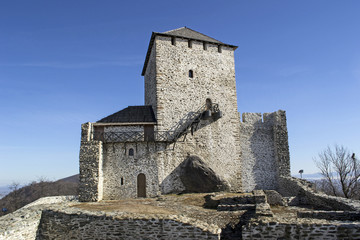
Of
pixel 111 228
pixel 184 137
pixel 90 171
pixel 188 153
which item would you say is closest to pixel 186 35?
pixel 184 137

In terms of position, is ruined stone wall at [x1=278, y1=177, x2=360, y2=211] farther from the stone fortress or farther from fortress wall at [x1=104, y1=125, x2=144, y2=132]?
fortress wall at [x1=104, y1=125, x2=144, y2=132]

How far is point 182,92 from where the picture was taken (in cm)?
1812

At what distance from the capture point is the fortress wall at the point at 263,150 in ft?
63.0

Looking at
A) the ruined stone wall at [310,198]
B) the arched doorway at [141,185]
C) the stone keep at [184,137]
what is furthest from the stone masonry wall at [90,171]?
the ruined stone wall at [310,198]

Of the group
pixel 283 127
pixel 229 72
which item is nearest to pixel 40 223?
pixel 229 72

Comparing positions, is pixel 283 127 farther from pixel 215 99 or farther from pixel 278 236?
pixel 278 236

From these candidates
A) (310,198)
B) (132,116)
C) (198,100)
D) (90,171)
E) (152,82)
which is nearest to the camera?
(310,198)

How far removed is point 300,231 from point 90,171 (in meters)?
12.1

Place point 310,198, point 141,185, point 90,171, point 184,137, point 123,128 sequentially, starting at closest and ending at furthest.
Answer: point 310,198
point 90,171
point 141,185
point 123,128
point 184,137

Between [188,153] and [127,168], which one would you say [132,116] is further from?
[188,153]

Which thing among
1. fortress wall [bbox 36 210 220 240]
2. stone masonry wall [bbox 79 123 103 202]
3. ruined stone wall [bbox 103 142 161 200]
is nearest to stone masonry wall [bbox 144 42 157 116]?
ruined stone wall [bbox 103 142 161 200]

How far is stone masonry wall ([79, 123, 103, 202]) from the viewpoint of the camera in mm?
15273

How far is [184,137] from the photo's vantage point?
17.4 meters

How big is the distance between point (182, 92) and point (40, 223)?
1144 cm
